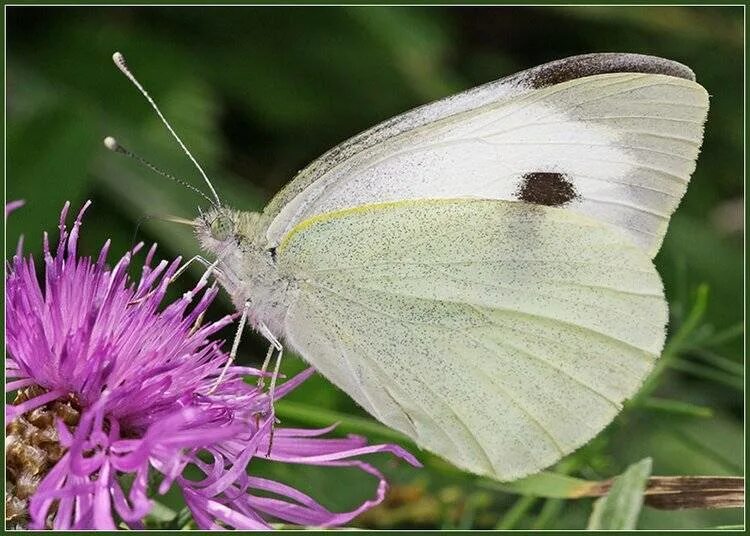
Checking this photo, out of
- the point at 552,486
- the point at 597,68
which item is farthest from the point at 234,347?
the point at 597,68

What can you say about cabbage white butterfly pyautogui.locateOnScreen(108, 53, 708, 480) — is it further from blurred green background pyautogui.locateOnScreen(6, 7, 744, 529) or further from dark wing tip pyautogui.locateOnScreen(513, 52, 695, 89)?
blurred green background pyautogui.locateOnScreen(6, 7, 744, 529)

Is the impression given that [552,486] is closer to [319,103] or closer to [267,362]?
[267,362]

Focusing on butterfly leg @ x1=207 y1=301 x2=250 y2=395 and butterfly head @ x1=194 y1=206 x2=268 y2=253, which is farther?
butterfly head @ x1=194 y1=206 x2=268 y2=253

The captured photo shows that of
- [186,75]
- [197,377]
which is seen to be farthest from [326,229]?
[186,75]

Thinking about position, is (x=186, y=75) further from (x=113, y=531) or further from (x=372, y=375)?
(x=113, y=531)

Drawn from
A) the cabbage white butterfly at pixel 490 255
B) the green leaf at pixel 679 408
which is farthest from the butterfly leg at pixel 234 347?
the green leaf at pixel 679 408

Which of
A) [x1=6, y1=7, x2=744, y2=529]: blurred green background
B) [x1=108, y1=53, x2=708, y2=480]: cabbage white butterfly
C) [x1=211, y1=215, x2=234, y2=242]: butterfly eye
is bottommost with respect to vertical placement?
[x1=211, y1=215, x2=234, y2=242]: butterfly eye

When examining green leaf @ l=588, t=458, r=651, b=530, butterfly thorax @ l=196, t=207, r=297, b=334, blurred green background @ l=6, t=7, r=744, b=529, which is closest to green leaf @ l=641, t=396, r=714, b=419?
blurred green background @ l=6, t=7, r=744, b=529
